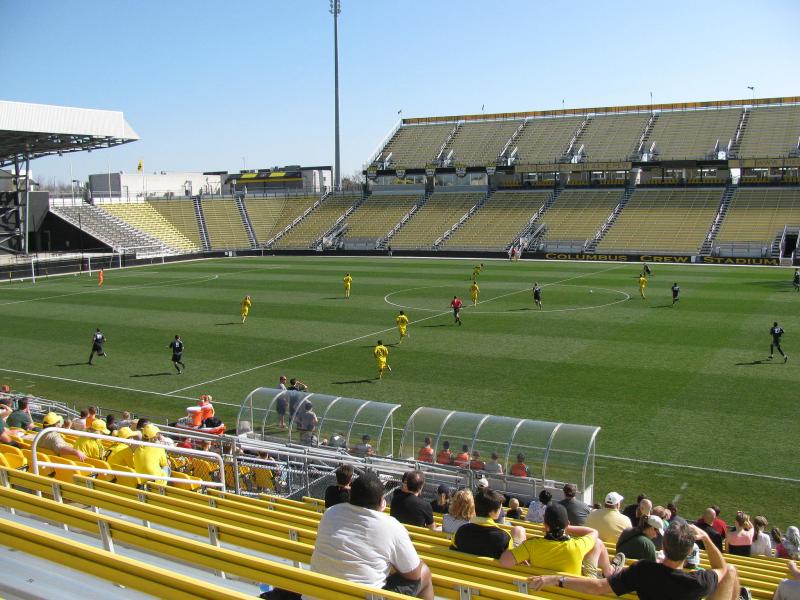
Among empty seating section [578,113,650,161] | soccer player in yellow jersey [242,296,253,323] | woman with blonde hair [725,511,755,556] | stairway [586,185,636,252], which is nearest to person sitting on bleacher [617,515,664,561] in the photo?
woman with blonde hair [725,511,755,556]

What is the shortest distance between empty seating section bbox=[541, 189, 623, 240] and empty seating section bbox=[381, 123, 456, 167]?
17.0 meters

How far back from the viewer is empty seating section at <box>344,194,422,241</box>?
3027 inches

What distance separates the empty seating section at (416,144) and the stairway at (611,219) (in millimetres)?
21826

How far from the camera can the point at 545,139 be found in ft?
259

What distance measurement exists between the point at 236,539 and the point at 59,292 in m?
47.4

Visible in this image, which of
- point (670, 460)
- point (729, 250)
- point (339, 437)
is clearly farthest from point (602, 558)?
point (729, 250)

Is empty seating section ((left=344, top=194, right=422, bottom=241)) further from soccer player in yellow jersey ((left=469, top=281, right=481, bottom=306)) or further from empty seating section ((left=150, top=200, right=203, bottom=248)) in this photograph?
soccer player in yellow jersey ((left=469, top=281, right=481, bottom=306))

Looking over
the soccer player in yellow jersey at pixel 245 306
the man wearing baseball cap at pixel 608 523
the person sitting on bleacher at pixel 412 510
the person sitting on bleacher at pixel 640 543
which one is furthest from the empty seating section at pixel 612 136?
the person sitting on bleacher at pixel 412 510

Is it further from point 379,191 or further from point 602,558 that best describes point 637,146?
point 602,558

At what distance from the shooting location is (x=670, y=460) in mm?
16828

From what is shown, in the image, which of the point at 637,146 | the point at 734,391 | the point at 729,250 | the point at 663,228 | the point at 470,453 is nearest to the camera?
the point at 470,453

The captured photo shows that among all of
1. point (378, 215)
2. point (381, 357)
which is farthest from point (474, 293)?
point (378, 215)

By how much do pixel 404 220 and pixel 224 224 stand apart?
2051cm

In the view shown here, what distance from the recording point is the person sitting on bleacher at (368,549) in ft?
15.7
